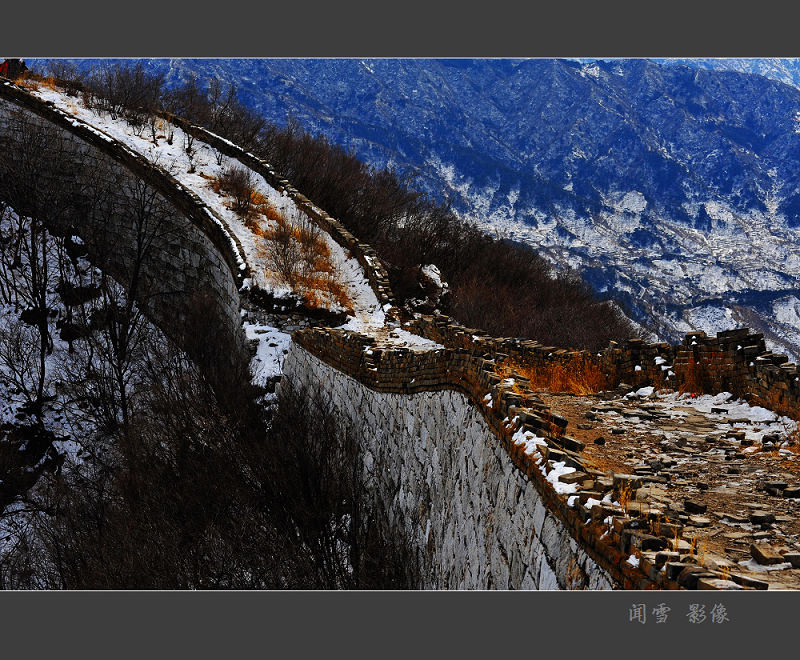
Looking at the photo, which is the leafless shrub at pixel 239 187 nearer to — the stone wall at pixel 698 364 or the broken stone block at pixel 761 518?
the stone wall at pixel 698 364

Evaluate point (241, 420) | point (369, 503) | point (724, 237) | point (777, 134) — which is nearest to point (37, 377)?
point (241, 420)

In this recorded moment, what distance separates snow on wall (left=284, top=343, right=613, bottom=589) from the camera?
587cm

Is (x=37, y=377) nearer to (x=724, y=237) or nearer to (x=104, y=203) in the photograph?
(x=104, y=203)

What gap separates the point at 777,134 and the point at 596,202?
Result: 3420cm

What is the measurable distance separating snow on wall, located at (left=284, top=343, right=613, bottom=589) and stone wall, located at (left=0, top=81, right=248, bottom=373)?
7440 mm

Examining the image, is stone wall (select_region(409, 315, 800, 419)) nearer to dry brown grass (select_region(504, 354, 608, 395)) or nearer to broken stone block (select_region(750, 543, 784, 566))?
dry brown grass (select_region(504, 354, 608, 395))

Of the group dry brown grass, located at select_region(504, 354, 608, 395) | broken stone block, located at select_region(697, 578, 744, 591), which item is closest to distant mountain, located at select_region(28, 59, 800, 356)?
dry brown grass, located at select_region(504, 354, 608, 395)

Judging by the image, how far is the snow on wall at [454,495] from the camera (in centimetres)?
587

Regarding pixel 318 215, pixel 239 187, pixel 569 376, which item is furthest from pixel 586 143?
pixel 569 376

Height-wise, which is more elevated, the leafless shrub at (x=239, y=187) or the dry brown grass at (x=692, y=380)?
Answer: the leafless shrub at (x=239, y=187)

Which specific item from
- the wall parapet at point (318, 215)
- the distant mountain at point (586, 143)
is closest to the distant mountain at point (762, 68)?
the distant mountain at point (586, 143)

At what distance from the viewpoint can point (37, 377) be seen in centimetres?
2272

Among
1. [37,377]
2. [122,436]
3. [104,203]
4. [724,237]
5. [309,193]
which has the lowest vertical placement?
[122,436]

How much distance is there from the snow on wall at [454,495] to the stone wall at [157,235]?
24.4 ft
